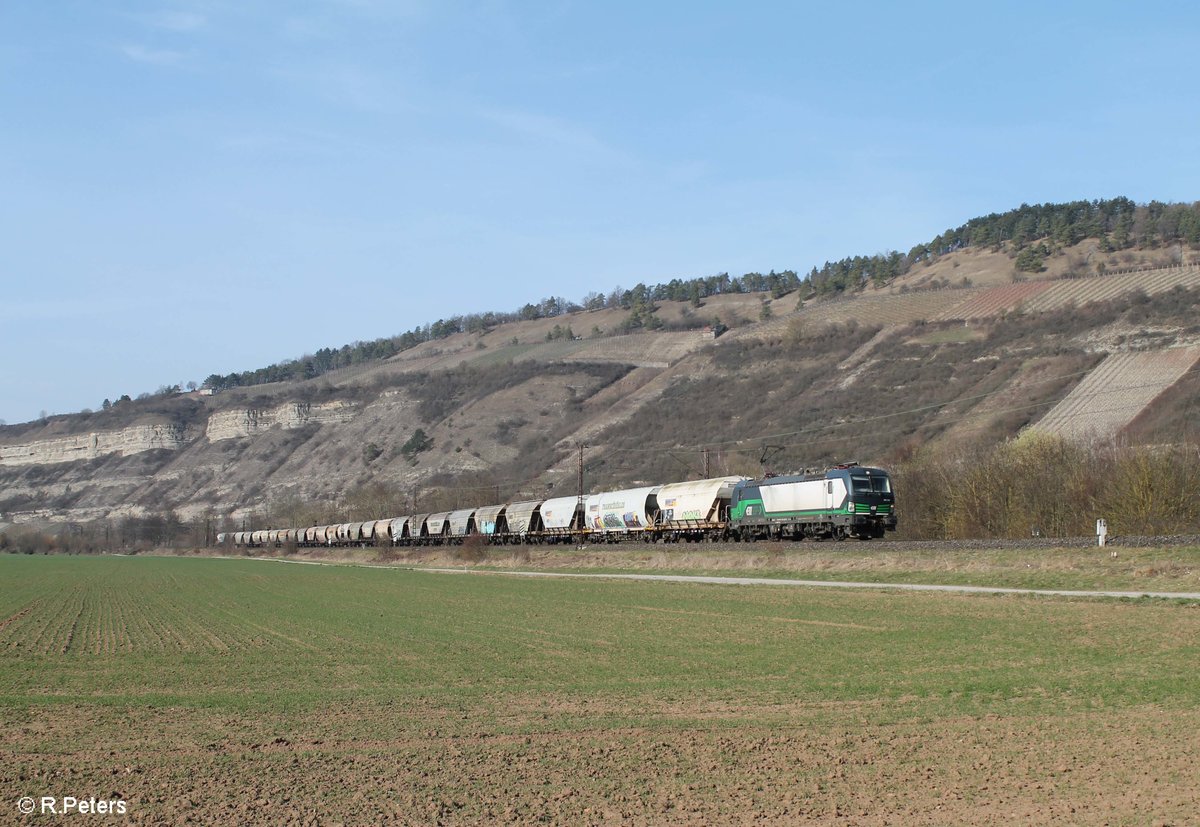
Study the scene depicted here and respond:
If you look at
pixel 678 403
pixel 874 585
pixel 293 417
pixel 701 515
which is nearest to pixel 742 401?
pixel 678 403

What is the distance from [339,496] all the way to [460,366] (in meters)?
45.1

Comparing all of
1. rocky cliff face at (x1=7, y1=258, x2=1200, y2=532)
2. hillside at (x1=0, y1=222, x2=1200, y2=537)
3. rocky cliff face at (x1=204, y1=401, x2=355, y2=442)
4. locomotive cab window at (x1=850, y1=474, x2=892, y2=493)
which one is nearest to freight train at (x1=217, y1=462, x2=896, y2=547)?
locomotive cab window at (x1=850, y1=474, x2=892, y2=493)

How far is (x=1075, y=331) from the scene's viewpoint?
108 m

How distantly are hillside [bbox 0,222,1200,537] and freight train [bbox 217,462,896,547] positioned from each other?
7.65 m

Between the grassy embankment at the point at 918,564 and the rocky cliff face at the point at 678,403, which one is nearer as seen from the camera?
the grassy embankment at the point at 918,564

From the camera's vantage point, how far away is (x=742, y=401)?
12512 centimetres

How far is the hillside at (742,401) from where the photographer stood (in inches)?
3649

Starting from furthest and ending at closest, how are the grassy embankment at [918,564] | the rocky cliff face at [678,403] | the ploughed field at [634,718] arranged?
the rocky cliff face at [678,403] < the grassy embankment at [918,564] < the ploughed field at [634,718]

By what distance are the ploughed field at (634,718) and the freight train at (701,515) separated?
1769 centimetres

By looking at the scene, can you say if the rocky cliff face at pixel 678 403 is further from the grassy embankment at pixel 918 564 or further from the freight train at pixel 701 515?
the grassy embankment at pixel 918 564

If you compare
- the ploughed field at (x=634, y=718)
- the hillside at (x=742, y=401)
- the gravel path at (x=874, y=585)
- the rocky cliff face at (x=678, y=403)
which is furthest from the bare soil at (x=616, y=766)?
the rocky cliff face at (x=678, y=403)

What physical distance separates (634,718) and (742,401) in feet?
367

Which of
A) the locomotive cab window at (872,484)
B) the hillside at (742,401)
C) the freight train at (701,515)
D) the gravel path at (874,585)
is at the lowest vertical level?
the gravel path at (874,585)

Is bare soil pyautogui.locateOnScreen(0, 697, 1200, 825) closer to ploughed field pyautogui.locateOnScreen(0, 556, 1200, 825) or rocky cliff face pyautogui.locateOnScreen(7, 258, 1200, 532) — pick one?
ploughed field pyautogui.locateOnScreen(0, 556, 1200, 825)
